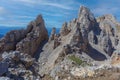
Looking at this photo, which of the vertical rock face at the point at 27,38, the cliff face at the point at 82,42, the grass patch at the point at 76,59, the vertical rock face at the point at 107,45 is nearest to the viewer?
the grass patch at the point at 76,59

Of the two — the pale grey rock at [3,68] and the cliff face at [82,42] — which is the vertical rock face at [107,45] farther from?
the pale grey rock at [3,68]

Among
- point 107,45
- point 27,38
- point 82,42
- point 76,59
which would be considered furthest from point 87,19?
point 76,59

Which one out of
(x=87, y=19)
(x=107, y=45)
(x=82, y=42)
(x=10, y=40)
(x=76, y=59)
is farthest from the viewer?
(x=87, y=19)

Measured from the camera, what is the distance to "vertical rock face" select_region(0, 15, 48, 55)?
68.2 meters

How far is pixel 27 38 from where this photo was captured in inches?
2849

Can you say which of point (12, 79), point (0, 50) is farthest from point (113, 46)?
point (12, 79)

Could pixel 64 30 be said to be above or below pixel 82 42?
above

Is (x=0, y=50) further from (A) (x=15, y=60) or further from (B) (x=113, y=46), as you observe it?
(A) (x=15, y=60)

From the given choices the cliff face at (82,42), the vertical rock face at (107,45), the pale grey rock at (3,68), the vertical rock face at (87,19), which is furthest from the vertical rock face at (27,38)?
the pale grey rock at (3,68)

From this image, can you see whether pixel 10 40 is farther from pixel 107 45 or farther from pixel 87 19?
pixel 107 45

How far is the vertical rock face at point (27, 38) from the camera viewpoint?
68.2m

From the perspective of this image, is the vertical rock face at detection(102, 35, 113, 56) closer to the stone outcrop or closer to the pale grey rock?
the stone outcrop

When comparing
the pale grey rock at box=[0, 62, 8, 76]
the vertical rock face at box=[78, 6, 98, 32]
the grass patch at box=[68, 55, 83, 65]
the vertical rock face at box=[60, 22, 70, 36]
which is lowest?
the grass patch at box=[68, 55, 83, 65]

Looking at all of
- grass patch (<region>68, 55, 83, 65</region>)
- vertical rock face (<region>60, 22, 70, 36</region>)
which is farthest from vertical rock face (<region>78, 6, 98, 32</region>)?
grass patch (<region>68, 55, 83, 65</region>)
